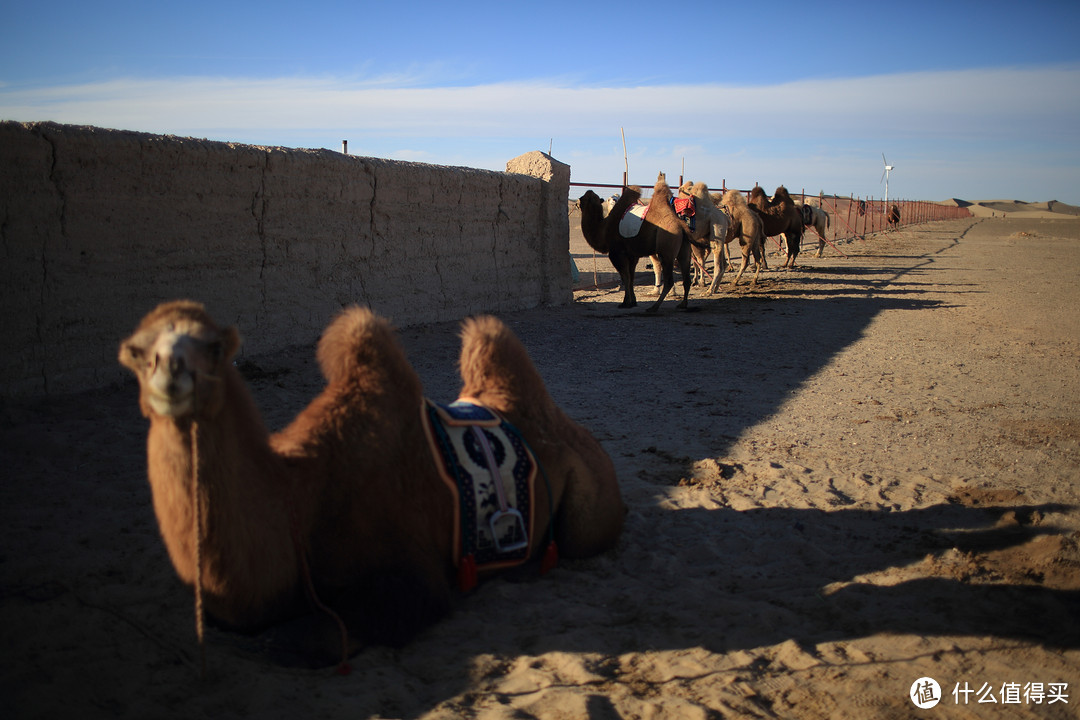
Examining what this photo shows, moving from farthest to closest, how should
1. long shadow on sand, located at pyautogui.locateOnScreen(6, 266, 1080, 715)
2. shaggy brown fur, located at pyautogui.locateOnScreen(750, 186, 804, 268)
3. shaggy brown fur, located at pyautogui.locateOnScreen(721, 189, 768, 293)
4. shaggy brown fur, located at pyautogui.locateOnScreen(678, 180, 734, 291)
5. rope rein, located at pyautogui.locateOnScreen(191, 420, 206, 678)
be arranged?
shaggy brown fur, located at pyautogui.locateOnScreen(750, 186, 804, 268)
shaggy brown fur, located at pyautogui.locateOnScreen(721, 189, 768, 293)
shaggy brown fur, located at pyautogui.locateOnScreen(678, 180, 734, 291)
long shadow on sand, located at pyautogui.locateOnScreen(6, 266, 1080, 715)
rope rein, located at pyautogui.locateOnScreen(191, 420, 206, 678)

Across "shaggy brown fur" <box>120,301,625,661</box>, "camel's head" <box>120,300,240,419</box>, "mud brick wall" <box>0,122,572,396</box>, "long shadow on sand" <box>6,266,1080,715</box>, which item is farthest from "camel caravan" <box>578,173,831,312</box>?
"camel's head" <box>120,300,240,419</box>

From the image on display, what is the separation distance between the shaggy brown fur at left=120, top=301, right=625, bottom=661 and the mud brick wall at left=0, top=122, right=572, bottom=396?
12.1 ft

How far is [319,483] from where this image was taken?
2.69 metres

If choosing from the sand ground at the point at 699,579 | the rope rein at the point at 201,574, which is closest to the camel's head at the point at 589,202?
the sand ground at the point at 699,579

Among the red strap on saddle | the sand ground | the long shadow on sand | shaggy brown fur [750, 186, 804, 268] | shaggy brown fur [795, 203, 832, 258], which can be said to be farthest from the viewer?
shaggy brown fur [795, 203, 832, 258]

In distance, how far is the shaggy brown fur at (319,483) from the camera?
2.19 meters

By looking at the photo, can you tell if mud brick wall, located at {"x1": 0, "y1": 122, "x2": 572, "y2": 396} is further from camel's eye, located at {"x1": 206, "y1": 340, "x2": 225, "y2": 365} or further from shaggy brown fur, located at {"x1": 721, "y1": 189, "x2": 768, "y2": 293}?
shaggy brown fur, located at {"x1": 721, "y1": 189, "x2": 768, "y2": 293}

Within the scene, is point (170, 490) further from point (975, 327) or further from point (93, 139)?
point (975, 327)

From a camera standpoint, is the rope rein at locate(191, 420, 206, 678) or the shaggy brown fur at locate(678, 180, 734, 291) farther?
the shaggy brown fur at locate(678, 180, 734, 291)

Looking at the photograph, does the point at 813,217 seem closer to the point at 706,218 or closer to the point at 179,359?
the point at 706,218

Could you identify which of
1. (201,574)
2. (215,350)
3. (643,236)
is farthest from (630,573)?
(643,236)

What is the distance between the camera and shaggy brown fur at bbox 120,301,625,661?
2188mm

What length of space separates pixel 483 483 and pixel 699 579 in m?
1.16

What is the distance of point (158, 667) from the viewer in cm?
255
